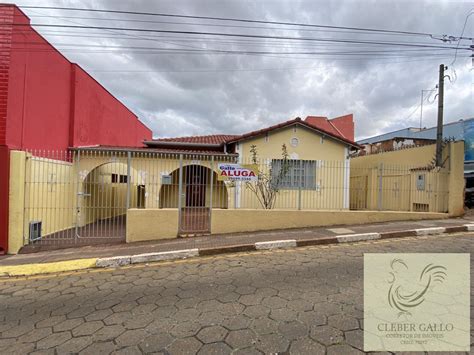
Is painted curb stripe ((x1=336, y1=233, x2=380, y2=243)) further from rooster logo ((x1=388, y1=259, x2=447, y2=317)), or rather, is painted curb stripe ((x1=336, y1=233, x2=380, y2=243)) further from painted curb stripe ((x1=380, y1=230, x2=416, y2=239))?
rooster logo ((x1=388, y1=259, x2=447, y2=317))

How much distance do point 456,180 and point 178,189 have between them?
10.7m

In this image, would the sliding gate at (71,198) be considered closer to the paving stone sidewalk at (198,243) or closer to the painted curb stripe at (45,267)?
the paving stone sidewalk at (198,243)

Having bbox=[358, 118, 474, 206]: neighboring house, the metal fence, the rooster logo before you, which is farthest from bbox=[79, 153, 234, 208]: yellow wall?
bbox=[358, 118, 474, 206]: neighboring house

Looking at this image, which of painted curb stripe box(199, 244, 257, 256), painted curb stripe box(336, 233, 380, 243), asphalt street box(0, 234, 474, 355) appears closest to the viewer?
asphalt street box(0, 234, 474, 355)

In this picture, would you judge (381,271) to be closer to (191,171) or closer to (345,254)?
(345,254)

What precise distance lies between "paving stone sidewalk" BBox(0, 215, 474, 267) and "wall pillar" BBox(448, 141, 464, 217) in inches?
86.9

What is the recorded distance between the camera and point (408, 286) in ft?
13.6

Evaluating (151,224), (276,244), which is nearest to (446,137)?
(276,244)

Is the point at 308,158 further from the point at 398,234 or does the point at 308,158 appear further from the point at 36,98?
the point at 36,98

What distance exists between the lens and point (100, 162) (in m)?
10.5

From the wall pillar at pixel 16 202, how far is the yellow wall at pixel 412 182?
36.8ft

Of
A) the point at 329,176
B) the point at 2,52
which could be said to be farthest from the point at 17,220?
the point at 329,176

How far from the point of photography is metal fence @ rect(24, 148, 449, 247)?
831cm

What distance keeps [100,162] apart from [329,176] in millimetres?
9234
